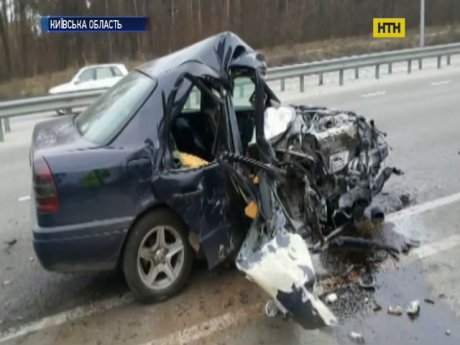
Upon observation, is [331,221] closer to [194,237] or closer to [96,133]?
[194,237]

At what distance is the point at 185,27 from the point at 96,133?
85.5 ft

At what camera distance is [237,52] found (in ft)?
13.9

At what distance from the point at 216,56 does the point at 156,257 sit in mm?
1530

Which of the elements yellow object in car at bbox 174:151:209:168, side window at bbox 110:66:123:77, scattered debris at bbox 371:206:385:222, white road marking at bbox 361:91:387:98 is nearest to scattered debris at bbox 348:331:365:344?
yellow object in car at bbox 174:151:209:168

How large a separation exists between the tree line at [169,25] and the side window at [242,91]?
2292 cm

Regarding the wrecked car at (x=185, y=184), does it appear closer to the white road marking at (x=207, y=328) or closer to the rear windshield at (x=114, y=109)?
the rear windshield at (x=114, y=109)

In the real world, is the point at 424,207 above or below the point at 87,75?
below

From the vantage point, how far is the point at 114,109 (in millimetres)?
4215

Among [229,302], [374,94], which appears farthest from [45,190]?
[374,94]

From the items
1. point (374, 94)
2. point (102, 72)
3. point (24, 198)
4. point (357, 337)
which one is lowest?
point (357, 337)

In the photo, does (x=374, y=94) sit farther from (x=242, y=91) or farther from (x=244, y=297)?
(x=244, y=297)

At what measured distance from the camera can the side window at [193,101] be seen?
414cm

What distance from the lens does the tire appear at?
380 centimetres

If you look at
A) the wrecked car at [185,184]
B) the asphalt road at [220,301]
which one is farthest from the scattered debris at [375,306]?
the wrecked car at [185,184]
